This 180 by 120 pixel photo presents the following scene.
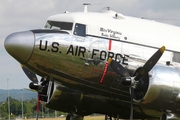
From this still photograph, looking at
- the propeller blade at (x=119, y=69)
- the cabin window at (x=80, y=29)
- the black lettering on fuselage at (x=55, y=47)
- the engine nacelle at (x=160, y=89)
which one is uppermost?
the cabin window at (x=80, y=29)

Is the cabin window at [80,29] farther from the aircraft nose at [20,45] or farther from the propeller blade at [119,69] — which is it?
the aircraft nose at [20,45]

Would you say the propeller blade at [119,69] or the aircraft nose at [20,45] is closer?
the aircraft nose at [20,45]

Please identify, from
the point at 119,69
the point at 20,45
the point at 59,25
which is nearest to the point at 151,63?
the point at 119,69

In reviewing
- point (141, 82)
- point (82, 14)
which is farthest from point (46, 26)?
point (141, 82)

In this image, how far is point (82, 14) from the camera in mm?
17500

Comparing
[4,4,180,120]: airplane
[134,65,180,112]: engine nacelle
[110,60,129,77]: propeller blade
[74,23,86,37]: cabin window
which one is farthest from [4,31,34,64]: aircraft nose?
[134,65,180,112]: engine nacelle

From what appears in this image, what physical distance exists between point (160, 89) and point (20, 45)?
505 centimetres

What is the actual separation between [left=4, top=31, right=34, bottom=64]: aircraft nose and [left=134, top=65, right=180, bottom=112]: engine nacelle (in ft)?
13.6

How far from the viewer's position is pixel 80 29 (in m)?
16.9

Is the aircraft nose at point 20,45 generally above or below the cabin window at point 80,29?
below

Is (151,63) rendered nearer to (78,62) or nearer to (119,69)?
(119,69)

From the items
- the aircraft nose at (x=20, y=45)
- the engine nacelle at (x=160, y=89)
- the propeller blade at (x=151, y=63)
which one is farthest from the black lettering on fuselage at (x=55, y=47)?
the engine nacelle at (x=160, y=89)

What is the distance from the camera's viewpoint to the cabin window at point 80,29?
663 inches

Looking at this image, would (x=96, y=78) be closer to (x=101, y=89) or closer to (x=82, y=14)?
(x=101, y=89)
